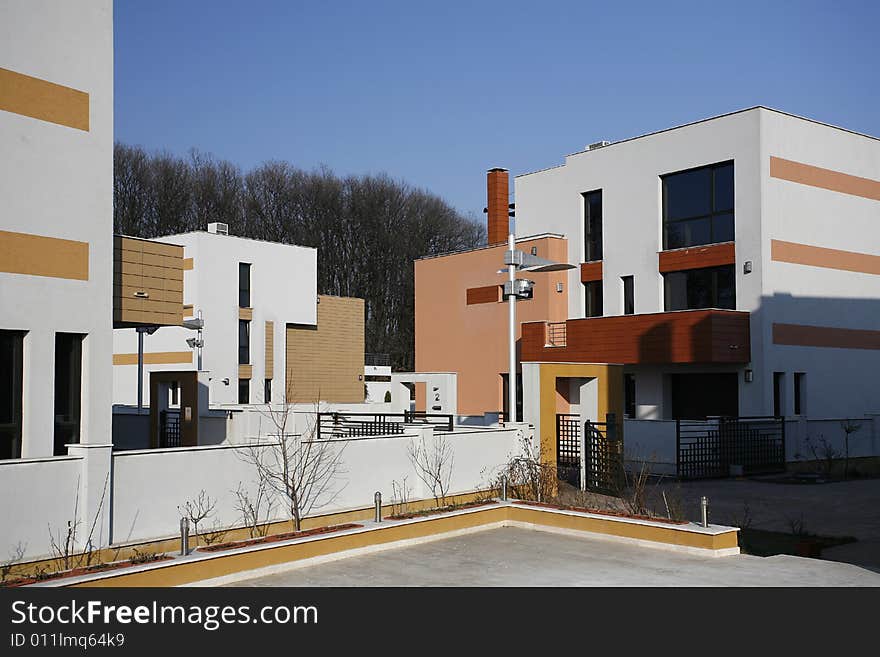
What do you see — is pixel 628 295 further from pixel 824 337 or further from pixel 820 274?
pixel 824 337

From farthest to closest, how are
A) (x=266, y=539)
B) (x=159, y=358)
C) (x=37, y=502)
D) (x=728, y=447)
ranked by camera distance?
(x=159, y=358) < (x=728, y=447) < (x=266, y=539) < (x=37, y=502)

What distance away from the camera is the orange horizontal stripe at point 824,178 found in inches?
1091

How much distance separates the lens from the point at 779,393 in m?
28.1

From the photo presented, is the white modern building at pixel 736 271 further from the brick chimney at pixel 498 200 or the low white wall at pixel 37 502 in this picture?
the low white wall at pixel 37 502

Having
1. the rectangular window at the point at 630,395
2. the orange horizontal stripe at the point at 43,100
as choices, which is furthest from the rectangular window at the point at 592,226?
the orange horizontal stripe at the point at 43,100

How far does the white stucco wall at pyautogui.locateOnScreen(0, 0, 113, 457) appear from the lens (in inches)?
508

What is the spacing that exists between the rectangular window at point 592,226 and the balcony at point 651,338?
112 inches

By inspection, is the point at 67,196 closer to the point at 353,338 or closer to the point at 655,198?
the point at 655,198

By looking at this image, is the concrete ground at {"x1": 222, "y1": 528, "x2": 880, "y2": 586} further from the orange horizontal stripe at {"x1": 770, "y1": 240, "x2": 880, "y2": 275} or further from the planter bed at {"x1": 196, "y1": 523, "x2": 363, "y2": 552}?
the orange horizontal stripe at {"x1": 770, "y1": 240, "x2": 880, "y2": 275}

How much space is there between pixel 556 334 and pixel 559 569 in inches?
811

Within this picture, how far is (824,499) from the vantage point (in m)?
20.2

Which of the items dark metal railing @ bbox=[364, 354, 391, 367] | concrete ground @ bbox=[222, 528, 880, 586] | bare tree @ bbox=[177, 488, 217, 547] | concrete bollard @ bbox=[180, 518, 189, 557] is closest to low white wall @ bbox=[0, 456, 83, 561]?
bare tree @ bbox=[177, 488, 217, 547]

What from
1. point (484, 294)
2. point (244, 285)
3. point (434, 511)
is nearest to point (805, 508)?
point (434, 511)
